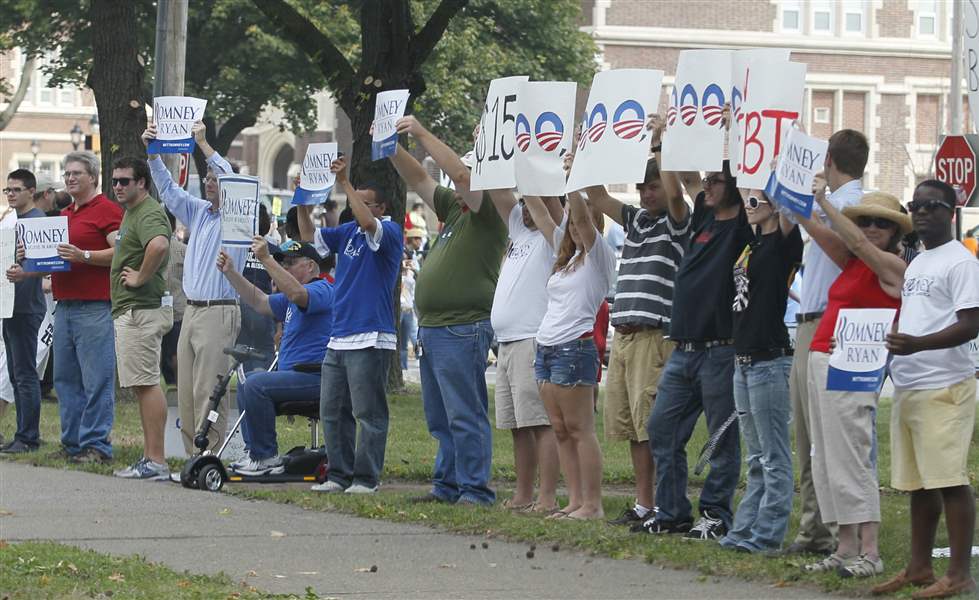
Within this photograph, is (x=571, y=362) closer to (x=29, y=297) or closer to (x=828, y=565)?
(x=828, y=565)

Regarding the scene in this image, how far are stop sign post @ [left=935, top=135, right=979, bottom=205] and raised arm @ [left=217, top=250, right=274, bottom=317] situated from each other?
311 inches

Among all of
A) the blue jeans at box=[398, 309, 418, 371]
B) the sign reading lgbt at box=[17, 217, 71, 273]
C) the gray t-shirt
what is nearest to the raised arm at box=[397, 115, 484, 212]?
the sign reading lgbt at box=[17, 217, 71, 273]

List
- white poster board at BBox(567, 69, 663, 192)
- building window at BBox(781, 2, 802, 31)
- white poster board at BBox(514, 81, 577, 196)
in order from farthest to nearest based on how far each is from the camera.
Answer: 1. building window at BBox(781, 2, 802, 31)
2. white poster board at BBox(514, 81, 577, 196)
3. white poster board at BBox(567, 69, 663, 192)

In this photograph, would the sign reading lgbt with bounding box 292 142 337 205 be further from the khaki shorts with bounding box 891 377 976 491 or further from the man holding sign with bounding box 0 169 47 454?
the khaki shorts with bounding box 891 377 976 491

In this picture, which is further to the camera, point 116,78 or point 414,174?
point 116,78

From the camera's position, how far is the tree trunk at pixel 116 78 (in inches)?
719

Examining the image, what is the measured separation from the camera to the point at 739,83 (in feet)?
29.1

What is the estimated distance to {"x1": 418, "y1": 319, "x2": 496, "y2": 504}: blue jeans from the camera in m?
10.9

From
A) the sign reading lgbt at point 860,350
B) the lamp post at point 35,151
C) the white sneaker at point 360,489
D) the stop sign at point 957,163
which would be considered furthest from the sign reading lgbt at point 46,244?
the lamp post at point 35,151

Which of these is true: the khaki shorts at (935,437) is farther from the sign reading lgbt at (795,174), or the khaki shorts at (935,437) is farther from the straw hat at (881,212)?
the sign reading lgbt at (795,174)

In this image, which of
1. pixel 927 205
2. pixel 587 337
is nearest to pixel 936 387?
pixel 927 205

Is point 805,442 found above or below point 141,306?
below

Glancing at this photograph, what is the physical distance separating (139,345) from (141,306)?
27cm

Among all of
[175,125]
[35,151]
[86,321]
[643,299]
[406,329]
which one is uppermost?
[35,151]
